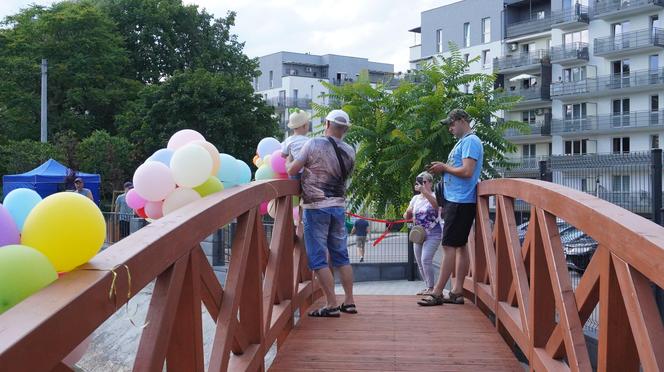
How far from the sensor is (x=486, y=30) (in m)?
55.5

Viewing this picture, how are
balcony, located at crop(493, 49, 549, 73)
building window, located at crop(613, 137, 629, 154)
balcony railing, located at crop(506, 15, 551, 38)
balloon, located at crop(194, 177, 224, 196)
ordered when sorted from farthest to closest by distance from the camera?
balcony railing, located at crop(506, 15, 551, 38) → balcony, located at crop(493, 49, 549, 73) → building window, located at crop(613, 137, 629, 154) → balloon, located at crop(194, 177, 224, 196)

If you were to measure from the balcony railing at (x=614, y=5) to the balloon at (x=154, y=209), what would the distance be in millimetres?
42683

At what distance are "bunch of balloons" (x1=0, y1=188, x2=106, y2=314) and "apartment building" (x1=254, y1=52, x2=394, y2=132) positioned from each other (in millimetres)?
76124

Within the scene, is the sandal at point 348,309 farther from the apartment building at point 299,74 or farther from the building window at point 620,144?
the apartment building at point 299,74

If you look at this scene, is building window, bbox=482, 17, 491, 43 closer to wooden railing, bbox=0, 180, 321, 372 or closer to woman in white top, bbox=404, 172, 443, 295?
woman in white top, bbox=404, 172, 443, 295

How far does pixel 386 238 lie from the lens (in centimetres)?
1468

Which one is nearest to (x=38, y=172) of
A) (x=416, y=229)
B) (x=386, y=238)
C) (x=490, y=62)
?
(x=386, y=238)

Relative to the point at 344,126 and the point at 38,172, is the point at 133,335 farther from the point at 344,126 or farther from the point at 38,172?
the point at 38,172

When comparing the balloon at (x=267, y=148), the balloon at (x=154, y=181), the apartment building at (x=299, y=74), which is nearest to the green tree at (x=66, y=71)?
the balloon at (x=267, y=148)

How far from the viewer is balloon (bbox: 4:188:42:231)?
2.80m

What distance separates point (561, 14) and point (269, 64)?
1631 inches

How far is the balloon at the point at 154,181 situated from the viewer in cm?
480

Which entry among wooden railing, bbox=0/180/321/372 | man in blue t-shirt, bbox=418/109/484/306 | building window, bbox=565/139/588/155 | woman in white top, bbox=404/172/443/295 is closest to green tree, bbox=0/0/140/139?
building window, bbox=565/139/588/155

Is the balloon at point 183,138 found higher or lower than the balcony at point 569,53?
lower
